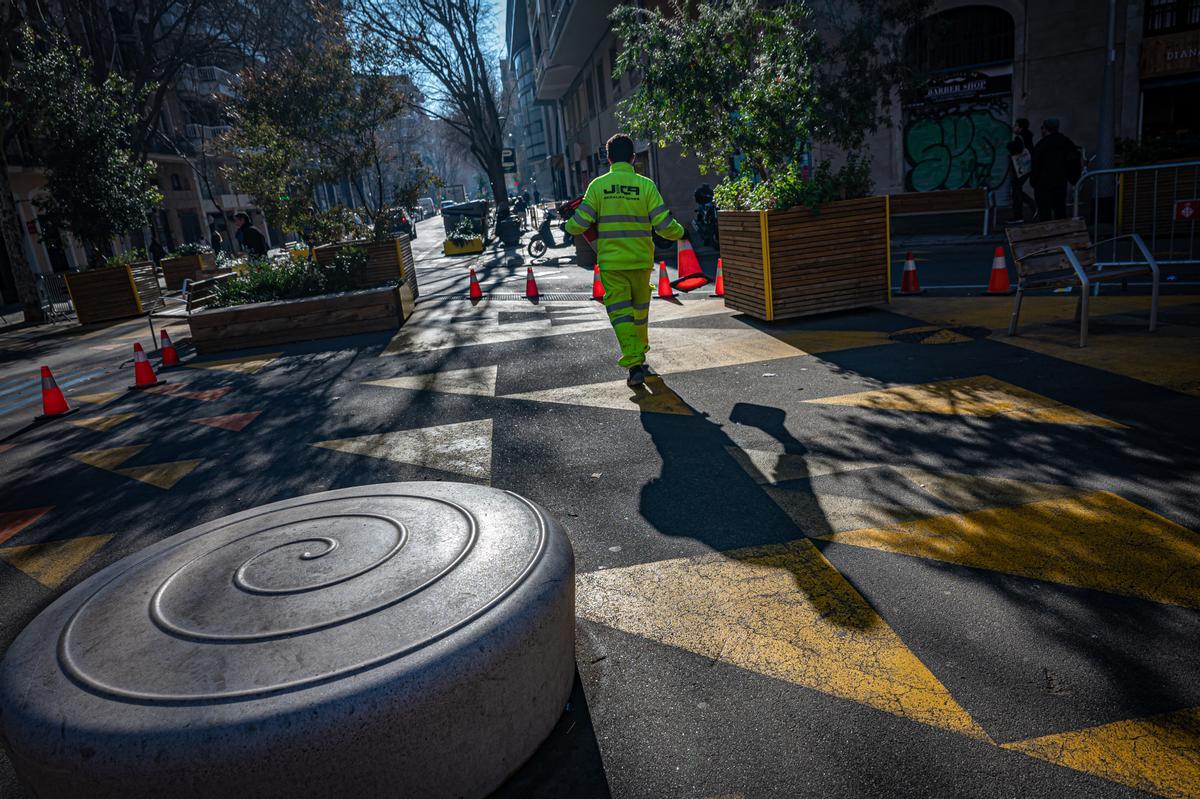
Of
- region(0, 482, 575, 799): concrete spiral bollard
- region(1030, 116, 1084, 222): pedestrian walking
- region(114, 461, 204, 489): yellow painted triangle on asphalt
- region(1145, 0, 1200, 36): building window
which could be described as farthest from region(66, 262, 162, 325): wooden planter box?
region(1145, 0, 1200, 36): building window

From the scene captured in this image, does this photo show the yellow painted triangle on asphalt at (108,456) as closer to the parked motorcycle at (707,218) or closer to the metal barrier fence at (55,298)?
the parked motorcycle at (707,218)

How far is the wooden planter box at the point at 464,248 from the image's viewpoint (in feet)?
88.4

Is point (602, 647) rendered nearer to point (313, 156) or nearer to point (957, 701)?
point (957, 701)

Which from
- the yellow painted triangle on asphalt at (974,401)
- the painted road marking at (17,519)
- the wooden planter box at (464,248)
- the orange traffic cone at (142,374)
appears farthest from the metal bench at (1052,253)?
the wooden planter box at (464,248)

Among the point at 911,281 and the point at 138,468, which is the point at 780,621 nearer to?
the point at 138,468

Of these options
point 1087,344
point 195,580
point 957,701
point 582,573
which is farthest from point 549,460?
point 1087,344

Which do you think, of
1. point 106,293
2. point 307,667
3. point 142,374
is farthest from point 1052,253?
point 106,293

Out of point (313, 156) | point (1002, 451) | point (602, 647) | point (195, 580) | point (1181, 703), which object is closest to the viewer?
point (1181, 703)

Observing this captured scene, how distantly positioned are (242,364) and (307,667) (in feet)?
29.4

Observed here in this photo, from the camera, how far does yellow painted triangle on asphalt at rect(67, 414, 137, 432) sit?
7684 mm

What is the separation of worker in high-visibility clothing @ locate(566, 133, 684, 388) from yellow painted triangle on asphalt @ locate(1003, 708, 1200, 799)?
4927mm

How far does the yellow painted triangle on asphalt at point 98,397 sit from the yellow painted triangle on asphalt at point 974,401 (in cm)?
811

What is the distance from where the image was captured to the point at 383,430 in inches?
254

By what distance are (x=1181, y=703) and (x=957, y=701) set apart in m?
0.68
